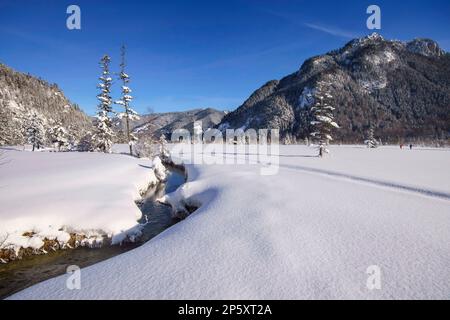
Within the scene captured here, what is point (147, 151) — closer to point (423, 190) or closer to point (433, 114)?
point (423, 190)

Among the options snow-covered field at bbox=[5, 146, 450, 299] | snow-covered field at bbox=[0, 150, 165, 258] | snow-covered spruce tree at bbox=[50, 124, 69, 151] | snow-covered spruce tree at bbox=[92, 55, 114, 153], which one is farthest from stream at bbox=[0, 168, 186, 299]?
snow-covered spruce tree at bbox=[50, 124, 69, 151]

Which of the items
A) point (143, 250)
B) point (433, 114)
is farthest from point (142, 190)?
point (433, 114)

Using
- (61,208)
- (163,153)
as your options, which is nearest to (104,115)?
(163,153)

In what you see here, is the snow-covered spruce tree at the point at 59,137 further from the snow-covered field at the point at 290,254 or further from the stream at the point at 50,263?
the stream at the point at 50,263

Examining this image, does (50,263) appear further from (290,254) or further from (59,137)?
(59,137)

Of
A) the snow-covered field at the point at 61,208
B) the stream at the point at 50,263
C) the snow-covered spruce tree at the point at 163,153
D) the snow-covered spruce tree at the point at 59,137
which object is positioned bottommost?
the stream at the point at 50,263

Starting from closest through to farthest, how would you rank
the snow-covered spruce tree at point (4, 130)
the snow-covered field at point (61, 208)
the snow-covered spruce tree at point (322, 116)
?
the snow-covered field at point (61, 208), the snow-covered spruce tree at point (322, 116), the snow-covered spruce tree at point (4, 130)

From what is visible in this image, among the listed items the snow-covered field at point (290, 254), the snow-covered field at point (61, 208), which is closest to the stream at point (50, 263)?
the snow-covered field at point (61, 208)

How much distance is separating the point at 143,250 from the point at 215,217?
294cm

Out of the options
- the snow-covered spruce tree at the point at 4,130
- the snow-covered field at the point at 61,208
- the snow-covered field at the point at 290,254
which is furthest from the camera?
the snow-covered spruce tree at the point at 4,130

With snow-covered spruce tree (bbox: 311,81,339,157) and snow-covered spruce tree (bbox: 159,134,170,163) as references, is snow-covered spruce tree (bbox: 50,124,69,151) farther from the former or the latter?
snow-covered spruce tree (bbox: 311,81,339,157)

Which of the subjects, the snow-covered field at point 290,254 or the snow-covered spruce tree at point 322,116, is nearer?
the snow-covered field at point 290,254

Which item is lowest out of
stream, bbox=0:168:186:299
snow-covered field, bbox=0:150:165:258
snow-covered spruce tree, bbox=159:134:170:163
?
stream, bbox=0:168:186:299

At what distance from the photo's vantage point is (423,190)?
13.4 meters
